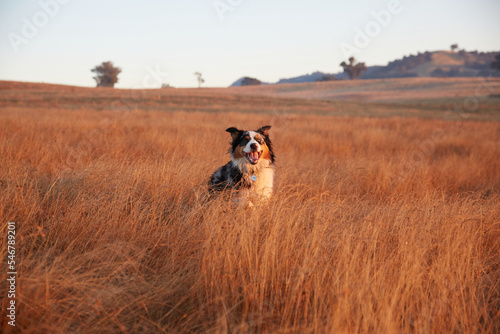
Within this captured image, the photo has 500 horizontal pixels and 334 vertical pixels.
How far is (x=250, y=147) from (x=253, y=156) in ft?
0.64

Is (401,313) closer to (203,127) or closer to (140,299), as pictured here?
(140,299)

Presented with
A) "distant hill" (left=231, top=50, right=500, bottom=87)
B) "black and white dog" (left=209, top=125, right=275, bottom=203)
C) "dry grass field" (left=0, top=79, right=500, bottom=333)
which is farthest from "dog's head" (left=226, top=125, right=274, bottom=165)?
"distant hill" (left=231, top=50, right=500, bottom=87)

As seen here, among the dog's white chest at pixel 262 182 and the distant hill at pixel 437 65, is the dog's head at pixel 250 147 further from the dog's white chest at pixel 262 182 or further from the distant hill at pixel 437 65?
the distant hill at pixel 437 65

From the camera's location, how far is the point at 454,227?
149 inches

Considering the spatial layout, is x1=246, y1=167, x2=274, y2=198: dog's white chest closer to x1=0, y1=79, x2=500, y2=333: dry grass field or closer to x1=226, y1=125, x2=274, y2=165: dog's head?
x1=226, y1=125, x2=274, y2=165: dog's head

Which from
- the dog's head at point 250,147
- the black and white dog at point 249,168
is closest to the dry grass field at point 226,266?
the black and white dog at point 249,168

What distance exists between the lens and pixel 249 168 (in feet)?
14.6

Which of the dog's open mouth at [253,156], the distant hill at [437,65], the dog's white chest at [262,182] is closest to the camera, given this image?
the dog's white chest at [262,182]

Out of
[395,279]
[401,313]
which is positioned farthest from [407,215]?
[401,313]

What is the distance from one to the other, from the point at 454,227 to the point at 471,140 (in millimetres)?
10418

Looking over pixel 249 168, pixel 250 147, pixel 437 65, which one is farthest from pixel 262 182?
pixel 437 65

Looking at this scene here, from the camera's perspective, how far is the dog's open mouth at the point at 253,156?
14.1 feet

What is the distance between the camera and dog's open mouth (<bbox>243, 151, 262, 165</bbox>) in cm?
428

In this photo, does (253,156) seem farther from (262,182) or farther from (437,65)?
(437,65)
